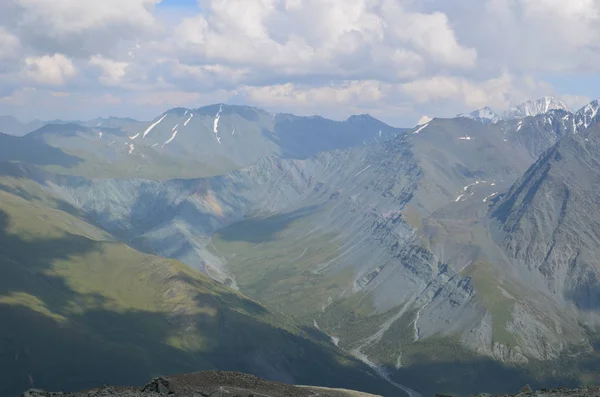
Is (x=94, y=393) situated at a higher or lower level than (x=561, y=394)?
lower

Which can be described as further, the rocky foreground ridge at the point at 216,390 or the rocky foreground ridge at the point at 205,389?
the rocky foreground ridge at the point at 216,390

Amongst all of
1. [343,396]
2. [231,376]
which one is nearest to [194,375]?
[231,376]

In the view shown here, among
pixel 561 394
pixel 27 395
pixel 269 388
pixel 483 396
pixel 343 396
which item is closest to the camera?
pixel 27 395

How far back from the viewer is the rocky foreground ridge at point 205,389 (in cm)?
8088

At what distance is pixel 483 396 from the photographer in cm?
9544

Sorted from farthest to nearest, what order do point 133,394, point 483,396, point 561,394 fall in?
point 483,396 → point 561,394 → point 133,394

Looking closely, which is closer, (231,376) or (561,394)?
Answer: (561,394)

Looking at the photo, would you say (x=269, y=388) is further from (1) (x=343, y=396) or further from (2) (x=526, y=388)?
(2) (x=526, y=388)

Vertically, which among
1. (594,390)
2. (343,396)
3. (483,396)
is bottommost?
(343,396)

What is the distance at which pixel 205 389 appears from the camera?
8994cm

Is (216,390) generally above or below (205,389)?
above

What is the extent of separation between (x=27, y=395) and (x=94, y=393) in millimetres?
9046

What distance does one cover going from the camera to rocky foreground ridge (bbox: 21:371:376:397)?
8088cm

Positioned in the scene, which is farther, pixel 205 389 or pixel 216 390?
pixel 205 389
